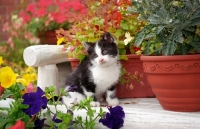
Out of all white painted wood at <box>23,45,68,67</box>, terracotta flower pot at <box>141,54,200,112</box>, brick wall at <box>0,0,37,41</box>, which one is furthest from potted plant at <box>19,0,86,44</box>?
terracotta flower pot at <box>141,54,200,112</box>

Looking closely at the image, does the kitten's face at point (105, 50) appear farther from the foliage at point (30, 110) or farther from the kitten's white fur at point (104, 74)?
the foliage at point (30, 110)

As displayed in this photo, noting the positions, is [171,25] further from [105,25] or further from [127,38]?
[105,25]

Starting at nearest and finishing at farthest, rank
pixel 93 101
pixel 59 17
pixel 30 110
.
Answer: pixel 30 110, pixel 93 101, pixel 59 17

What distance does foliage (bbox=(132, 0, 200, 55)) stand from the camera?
178cm

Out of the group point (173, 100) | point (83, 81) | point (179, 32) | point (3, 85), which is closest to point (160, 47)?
point (179, 32)

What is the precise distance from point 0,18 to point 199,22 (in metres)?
3.06

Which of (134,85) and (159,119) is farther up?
(134,85)

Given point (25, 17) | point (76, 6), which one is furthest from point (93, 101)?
point (25, 17)

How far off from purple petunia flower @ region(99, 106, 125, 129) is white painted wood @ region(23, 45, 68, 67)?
0.72 meters

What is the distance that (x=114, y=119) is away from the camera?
5.74 ft

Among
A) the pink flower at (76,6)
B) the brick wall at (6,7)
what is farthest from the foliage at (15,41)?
the pink flower at (76,6)

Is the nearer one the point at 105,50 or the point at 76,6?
the point at 105,50

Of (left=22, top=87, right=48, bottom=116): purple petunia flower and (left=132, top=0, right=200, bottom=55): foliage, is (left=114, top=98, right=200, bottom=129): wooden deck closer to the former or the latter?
(left=132, top=0, right=200, bottom=55): foliage

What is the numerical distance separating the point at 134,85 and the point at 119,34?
13.9 inches
